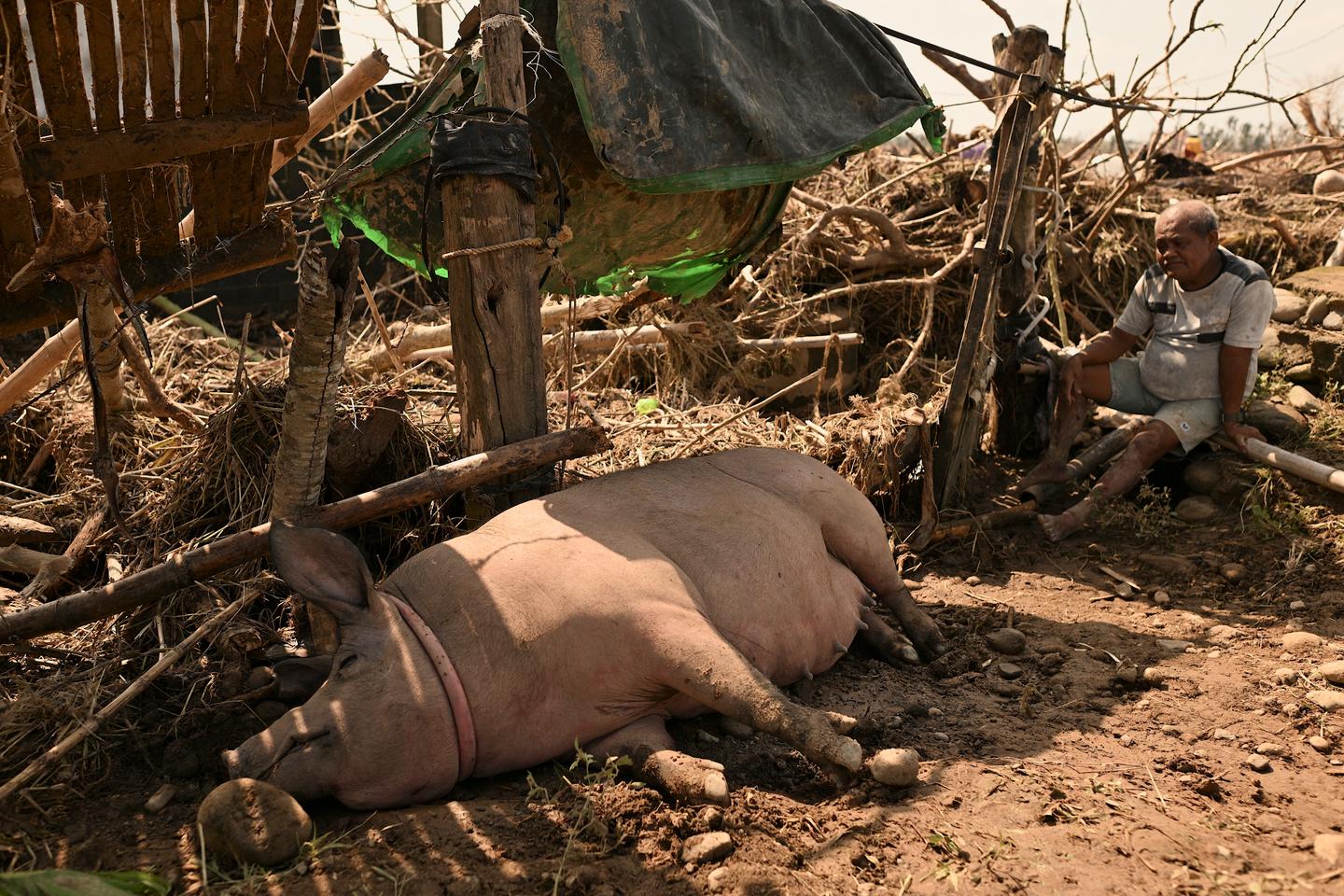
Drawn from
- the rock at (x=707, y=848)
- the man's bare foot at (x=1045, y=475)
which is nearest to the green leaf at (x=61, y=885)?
the rock at (x=707, y=848)

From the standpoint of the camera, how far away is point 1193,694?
146 inches

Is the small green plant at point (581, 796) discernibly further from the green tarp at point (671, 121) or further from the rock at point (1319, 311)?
the rock at point (1319, 311)

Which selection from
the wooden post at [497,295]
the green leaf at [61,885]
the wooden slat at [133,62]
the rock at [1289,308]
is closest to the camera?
the green leaf at [61,885]

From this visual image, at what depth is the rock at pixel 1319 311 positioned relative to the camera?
681 cm

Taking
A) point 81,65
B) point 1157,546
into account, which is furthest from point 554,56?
point 1157,546

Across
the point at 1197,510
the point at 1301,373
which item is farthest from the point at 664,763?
the point at 1301,373

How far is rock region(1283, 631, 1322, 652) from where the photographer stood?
13.3 ft

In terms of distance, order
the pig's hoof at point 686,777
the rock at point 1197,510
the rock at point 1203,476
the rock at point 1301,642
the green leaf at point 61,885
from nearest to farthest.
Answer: the green leaf at point 61,885, the pig's hoof at point 686,777, the rock at point 1301,642, the rock at point 1197,510, the rock at point 1203,476

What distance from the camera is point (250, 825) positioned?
2639 mm

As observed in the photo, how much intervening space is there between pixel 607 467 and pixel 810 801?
2593 mm

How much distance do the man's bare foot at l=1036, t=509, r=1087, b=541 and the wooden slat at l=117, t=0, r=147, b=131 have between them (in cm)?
445


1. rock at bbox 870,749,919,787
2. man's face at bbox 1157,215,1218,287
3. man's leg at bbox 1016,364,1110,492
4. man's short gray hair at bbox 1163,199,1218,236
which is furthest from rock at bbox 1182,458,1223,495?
rock at bbox 870,749,919,787

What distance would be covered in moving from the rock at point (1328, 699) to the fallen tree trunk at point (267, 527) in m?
2.61

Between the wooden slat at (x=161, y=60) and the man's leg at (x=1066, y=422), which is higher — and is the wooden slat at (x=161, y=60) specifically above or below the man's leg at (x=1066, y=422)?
above
